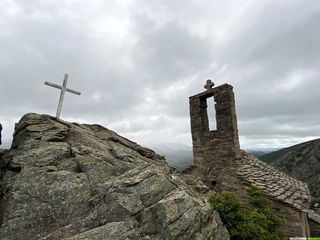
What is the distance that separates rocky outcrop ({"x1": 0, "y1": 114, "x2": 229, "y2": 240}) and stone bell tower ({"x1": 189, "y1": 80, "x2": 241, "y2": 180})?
21.9 ft

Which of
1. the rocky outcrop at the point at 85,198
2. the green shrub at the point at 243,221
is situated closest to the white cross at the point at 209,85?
the green shrub at the point at 243,221

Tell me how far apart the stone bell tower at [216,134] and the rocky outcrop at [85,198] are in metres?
6.68

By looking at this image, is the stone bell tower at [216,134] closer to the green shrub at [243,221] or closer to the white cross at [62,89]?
the green shrub at [243,221]

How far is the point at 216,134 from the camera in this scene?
16.7 meters

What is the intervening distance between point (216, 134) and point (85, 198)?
11.0 meters

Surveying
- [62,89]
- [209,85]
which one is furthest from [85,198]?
[209,85]

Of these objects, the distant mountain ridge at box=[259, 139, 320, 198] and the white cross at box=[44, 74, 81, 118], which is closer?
the white cross at box=[44, 74, 81, 118]

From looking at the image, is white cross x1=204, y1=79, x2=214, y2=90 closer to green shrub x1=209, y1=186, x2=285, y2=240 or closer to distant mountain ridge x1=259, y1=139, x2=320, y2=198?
green shrub x1=209, y1=186, x2=285, y2=240

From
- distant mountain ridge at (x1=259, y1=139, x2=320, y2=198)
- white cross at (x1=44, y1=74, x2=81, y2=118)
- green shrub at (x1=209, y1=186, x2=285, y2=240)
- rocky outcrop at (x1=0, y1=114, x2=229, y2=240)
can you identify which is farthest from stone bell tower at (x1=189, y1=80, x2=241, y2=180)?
distant mountain ridge at (x1=259, y1=139, x2=320, y2=198)

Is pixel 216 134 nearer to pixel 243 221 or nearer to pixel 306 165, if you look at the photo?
pixel 243 221

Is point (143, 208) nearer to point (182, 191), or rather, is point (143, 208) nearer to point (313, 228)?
point (182, 191)

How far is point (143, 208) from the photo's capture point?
25.2ft

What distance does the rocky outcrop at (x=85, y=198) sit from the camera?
7027mm

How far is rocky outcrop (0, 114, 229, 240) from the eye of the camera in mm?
7027
